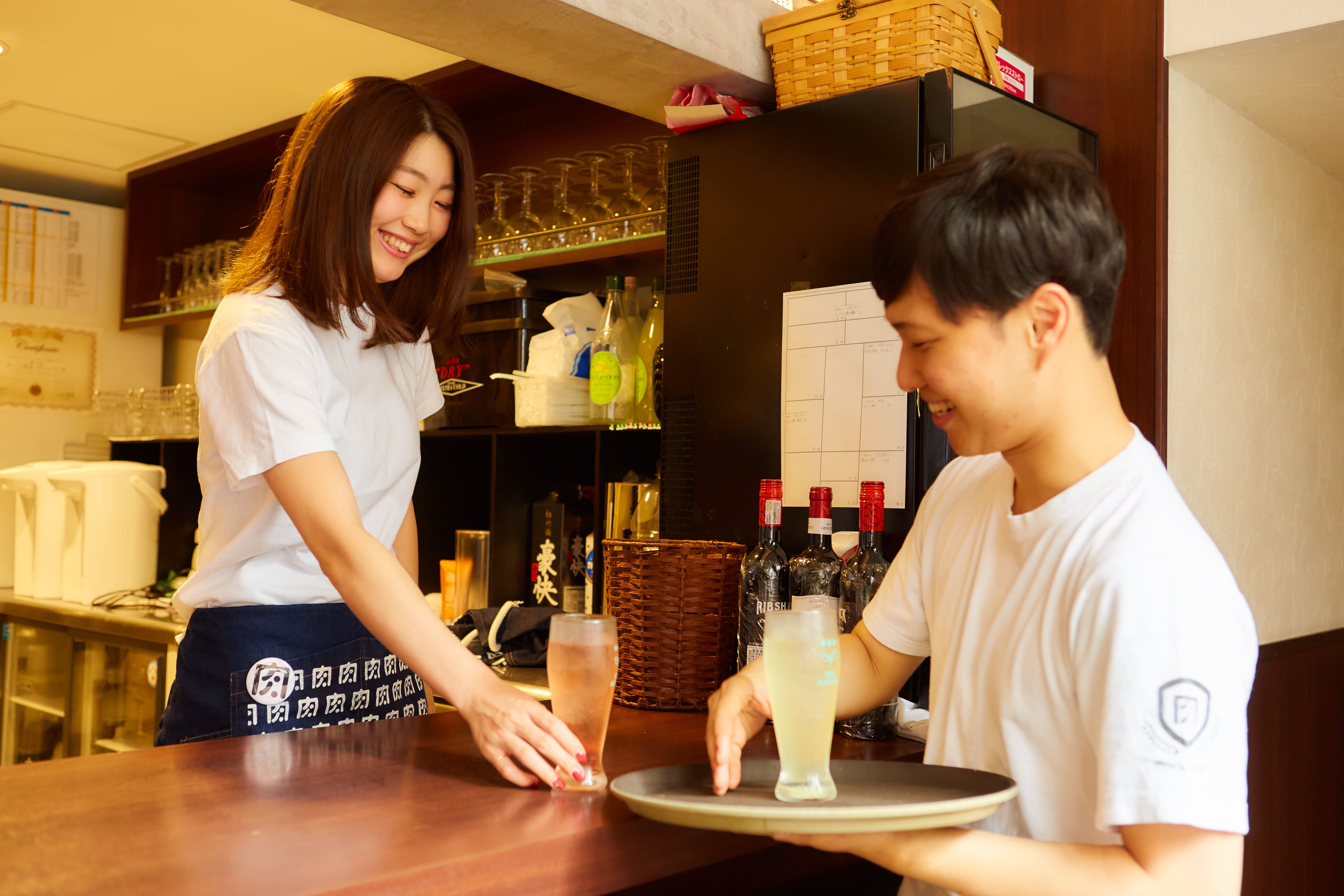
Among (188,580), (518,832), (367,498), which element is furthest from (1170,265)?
(188,580)

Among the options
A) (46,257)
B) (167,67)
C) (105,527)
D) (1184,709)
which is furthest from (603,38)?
(46,257)

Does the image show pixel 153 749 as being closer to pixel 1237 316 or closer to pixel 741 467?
pixel 741 467

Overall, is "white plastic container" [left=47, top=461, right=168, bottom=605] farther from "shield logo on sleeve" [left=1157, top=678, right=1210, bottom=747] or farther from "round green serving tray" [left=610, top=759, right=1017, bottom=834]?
"shield logo on sleeve" [left=1157, top=678, right=1210, bottom=747]

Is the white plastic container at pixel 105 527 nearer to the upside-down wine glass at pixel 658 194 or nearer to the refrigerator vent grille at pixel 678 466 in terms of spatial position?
the upside-down wine glass at pixel 658 194

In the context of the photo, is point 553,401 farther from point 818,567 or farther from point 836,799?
point 836,799

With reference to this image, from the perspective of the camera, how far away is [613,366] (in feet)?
8.70

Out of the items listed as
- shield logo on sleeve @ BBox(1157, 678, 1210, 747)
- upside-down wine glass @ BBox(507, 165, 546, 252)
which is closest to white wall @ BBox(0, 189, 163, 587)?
upside-down wine glass @ BBox(507, 165, 546, 252)

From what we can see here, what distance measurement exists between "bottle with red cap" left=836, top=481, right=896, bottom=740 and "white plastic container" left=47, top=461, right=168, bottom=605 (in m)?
3.21

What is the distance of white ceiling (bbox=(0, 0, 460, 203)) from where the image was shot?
121 inches

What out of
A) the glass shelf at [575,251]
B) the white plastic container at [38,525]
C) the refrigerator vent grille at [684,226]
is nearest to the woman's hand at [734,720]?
the refrigerator vent grille at [684,226]

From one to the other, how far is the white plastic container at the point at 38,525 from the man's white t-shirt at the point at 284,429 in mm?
2748

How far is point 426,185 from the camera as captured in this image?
5.24ft

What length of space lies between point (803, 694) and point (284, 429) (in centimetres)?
71

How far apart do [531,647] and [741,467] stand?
0.82m
